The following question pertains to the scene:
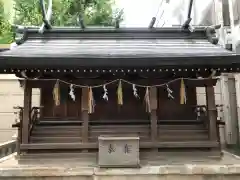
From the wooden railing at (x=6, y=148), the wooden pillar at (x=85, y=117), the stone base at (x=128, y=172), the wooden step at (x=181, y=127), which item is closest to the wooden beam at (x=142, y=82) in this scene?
the wooden pillar at (x=85, y=117)

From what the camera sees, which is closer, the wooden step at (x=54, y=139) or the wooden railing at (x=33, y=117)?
the wooden step at (x=54, y=139)

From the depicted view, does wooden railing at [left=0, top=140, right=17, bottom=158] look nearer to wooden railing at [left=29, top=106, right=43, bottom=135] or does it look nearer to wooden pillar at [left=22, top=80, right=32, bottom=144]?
wooden railing at [left=29, top=106, right=43, bottom=135]

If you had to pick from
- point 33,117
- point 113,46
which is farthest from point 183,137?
point 33,117

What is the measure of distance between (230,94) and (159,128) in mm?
7316

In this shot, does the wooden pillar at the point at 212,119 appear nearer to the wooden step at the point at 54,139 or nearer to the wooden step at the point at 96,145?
the wooden step at the point at 96,145

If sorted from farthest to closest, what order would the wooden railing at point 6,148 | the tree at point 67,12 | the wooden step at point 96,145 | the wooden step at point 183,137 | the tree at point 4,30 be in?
the tree at point 4,30, the tree at point 67,12, the wooden railing at point 6,148, the wooden step at point 183,137, the wooden step at point 96,145

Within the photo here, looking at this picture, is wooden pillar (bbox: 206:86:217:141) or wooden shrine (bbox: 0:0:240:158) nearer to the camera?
wooden shrine (bbox: 0:0:240:158)

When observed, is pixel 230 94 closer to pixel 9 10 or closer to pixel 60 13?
pixel 60 13

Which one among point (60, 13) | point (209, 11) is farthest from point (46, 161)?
point (209, 11)

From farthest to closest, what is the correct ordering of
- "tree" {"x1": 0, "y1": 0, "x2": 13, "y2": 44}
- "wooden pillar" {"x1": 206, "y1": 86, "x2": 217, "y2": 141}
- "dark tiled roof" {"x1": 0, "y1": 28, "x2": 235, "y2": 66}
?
1. "tree" {"x1": 0, "y1": 0, "x2": 13, "y2": 44}
2. "wooden pillar" {"x1": 206, "y1": 86, "x2": 217, "y2": 141}
3. "dark tiled roof" {"x1": 0, "y1": 28, "x2": 235, "y2": 66}

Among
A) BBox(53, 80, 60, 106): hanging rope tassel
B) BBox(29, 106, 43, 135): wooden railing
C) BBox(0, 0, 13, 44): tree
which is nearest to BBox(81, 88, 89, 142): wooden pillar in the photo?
BBox(53, 80, 60, 106): hanging rope tassel

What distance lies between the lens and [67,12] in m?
19.2

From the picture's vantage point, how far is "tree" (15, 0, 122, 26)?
18672 mm

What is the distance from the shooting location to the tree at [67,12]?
1867 centimetres
